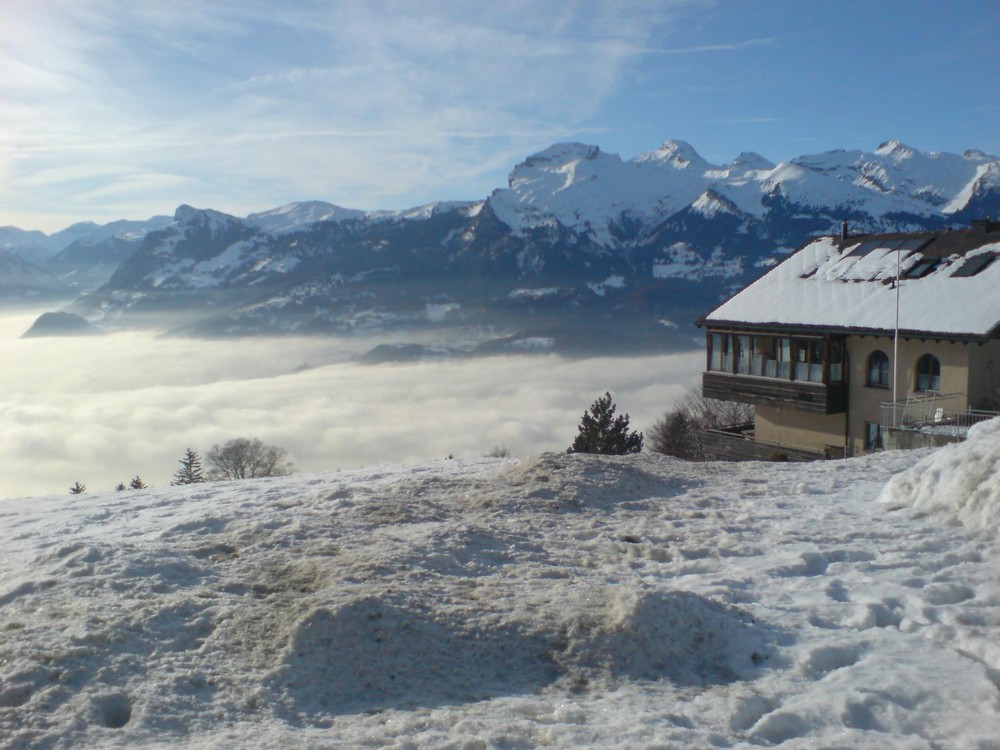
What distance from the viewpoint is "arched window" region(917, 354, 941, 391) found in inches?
1070

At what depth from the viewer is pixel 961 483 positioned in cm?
1057

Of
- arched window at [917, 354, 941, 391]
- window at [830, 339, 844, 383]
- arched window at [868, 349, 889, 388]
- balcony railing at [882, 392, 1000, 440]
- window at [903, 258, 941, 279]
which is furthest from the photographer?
window at [830, 339, 844, 383]

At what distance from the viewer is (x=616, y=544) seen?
10.1 meters

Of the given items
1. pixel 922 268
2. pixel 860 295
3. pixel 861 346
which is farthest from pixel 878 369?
pixel 922 268

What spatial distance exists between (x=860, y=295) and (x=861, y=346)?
1.91 metres

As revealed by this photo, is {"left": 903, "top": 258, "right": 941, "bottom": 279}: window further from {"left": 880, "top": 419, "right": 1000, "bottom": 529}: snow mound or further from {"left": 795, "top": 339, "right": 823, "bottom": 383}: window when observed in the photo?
{"left": 880, "top": 419, "right": 1000, "bottom": 529}: snow mound

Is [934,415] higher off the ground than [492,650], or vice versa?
[934,415]

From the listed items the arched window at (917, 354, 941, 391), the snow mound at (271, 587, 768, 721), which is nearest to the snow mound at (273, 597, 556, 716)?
the snow mound at (271, 587, 768, 721)

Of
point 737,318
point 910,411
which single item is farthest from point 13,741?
point 737,318

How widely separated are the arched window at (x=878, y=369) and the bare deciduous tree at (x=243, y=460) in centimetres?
5749

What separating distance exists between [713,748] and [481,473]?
1006cm

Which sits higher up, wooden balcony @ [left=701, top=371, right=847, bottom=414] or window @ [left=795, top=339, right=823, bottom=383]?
window @ [left=795, top=339, right=823, bottom=383]

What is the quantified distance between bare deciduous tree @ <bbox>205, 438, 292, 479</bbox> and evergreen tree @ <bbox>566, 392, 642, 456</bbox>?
127 feet

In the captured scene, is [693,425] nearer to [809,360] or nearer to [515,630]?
[809,360]
